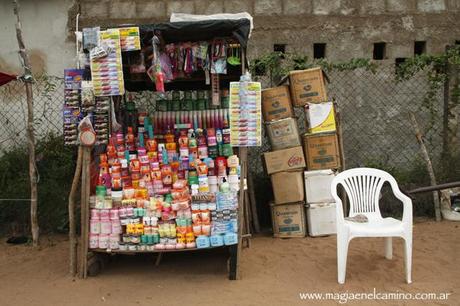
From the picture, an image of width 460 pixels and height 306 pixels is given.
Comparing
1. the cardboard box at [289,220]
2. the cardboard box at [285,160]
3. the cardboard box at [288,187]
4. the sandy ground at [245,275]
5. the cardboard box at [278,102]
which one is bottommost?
the sandy ground at [245,275]

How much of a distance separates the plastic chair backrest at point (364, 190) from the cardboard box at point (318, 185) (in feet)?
3.35

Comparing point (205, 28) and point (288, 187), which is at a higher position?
point (205, 28)

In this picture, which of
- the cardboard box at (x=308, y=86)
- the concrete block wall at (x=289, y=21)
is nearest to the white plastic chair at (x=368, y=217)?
the cardboard box at (x=308, y=86)

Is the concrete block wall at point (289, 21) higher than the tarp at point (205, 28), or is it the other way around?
the concrete block wall at point (289, 21)

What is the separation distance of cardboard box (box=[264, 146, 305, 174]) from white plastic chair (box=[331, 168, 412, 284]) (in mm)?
1105

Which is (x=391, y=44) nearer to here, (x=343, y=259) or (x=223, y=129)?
(x=223, y=129)

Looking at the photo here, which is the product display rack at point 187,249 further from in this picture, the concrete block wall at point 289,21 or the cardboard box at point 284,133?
the concrete block wall at point 289,21

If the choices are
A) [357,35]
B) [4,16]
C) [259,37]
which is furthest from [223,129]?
[4,16]

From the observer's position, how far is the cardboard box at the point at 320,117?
5.62 m

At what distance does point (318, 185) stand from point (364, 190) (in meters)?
1.06

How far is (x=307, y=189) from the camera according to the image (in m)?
5.70

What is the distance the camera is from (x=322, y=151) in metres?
5.72

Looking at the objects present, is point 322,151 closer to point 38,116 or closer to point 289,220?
point 289,220

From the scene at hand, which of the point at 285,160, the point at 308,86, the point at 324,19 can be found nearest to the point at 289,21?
the point at 324,19
